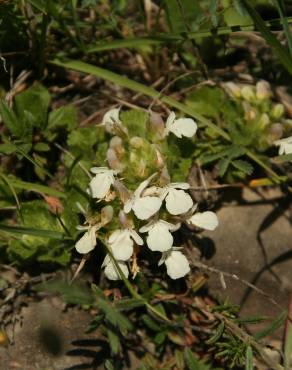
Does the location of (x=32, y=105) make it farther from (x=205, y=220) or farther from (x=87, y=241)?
(x=205, y=220)

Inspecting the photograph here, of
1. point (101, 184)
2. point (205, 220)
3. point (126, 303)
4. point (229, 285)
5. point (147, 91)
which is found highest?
point (147, 91)

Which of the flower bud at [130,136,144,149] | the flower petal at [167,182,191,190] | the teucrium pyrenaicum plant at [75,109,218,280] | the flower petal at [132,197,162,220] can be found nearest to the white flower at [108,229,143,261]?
the teucrium pyrenaicum plant at [75,109,218,280]

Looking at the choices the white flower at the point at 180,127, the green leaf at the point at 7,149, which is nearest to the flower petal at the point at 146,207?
the white flower at the point at 180,127

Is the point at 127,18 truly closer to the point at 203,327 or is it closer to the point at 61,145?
the point at 61,145

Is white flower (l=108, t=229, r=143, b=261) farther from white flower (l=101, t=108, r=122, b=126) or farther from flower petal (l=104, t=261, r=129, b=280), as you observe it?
white flower (l=101, t=108, r=122, b=126)

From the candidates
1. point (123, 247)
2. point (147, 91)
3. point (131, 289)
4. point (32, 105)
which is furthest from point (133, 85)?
point (131, 289)
